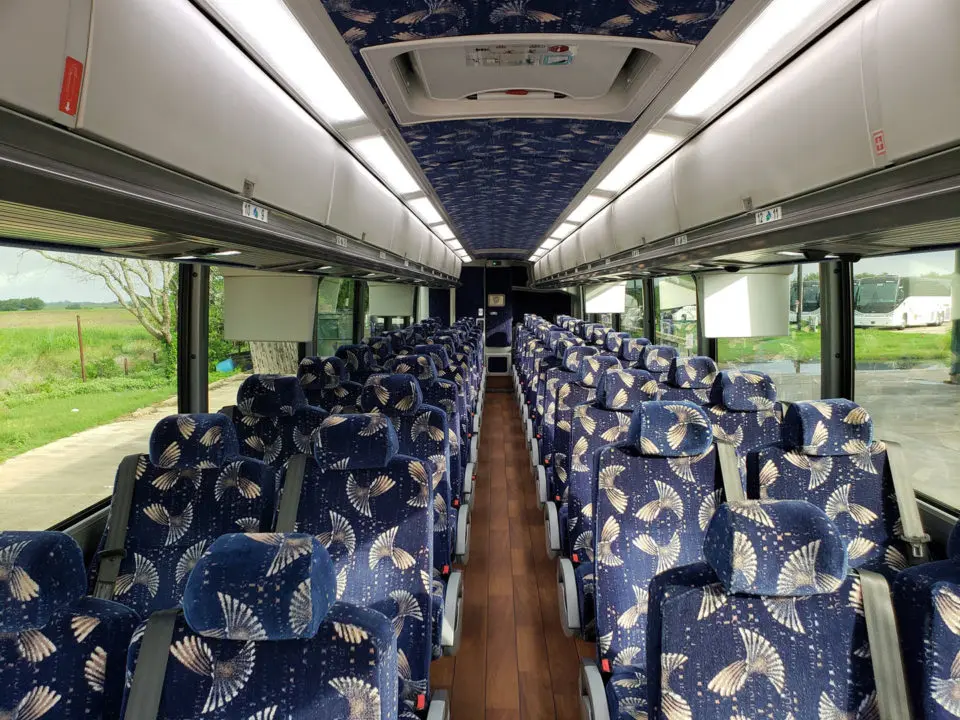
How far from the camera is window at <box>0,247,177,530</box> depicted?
262 centimetres

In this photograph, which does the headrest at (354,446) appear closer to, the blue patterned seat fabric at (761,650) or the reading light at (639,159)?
the blue patterned seat fabric at (761,650)

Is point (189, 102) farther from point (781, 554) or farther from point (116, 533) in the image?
point (781, 554)

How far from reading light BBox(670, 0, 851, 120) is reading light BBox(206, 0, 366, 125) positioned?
1.54 metres

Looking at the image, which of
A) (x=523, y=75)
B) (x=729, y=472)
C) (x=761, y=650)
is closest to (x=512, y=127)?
(x=523, y=75)

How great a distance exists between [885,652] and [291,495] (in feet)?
6.50

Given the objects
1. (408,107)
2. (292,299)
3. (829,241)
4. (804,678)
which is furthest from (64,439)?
(829,241)

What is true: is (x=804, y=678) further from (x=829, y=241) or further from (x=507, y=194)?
(x=507, y=194)

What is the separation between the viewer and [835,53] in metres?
2.12

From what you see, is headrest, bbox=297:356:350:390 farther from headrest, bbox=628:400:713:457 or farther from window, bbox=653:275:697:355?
window, bbox=653:275:697:355

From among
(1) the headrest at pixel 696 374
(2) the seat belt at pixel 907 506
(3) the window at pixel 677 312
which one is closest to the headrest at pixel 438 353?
(1) the headrest at pixel 696 374

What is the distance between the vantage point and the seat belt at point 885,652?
1.43 m

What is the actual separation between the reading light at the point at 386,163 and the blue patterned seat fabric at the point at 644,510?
224 cm

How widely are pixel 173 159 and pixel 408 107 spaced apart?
1281mm

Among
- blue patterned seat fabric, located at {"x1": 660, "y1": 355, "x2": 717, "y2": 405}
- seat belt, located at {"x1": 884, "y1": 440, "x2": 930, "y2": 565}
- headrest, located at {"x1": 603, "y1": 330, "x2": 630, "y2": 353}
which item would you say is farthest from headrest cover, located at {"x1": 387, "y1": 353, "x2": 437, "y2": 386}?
headrest, located at {"x1": 603, "y1": 330, "x2": 630, "y2": 353}
